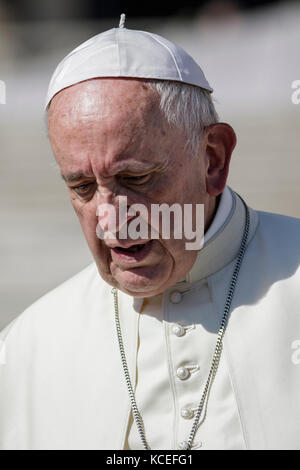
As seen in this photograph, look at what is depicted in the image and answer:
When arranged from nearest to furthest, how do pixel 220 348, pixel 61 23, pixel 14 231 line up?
1. pixel 220 348
2. pixel 14 231
3. pixel 61 23

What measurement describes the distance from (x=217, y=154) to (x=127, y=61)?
1.40 ft

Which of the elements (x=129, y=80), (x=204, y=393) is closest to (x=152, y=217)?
(x=129, y=80)

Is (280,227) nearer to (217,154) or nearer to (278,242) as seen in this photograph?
(278,242)

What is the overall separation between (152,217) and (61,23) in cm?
1622

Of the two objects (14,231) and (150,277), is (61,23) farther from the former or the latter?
(150,277)

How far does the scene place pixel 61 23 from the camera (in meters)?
17.9

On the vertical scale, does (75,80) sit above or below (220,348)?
above

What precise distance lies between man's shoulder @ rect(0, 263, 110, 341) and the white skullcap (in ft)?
2.31

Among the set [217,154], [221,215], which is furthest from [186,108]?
[221,215]

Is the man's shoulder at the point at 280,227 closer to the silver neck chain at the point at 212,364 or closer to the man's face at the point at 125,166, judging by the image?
the silver neck chain at the point at 212,364

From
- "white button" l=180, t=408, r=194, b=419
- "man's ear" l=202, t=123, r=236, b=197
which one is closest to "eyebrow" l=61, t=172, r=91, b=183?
"man's ear" l=202, t=123, r=236, b=197

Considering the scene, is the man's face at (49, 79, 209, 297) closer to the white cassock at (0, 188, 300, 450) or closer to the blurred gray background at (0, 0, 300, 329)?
the white cassock at (0, 188, 300, 450)

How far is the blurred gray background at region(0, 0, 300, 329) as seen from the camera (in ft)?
31.1

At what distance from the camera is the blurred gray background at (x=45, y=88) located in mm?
9484
